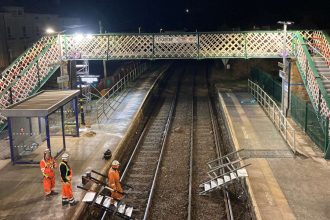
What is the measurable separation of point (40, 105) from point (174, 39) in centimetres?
955

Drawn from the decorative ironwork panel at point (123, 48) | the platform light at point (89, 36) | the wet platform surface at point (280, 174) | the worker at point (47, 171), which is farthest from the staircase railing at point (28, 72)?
the wet platform surface at point (280, 174)

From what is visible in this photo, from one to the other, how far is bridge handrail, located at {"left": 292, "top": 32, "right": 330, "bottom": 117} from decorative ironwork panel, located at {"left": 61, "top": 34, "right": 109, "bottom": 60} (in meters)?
9.93

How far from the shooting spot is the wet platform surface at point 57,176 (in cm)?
1187

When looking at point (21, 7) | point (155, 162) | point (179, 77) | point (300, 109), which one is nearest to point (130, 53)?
point (155, 162)

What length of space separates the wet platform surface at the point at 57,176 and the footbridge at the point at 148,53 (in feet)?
11.4

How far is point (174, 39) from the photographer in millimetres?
23000

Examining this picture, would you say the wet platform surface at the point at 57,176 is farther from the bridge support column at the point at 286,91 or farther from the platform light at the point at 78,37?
the bridge support column at the point at 286,91

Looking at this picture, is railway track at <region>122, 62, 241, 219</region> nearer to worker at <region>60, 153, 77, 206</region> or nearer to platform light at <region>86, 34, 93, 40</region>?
worker at <region>60, 153, 77, 206</region>

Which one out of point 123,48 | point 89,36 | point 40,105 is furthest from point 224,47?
point 40,105

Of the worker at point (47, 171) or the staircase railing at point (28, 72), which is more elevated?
the staircase railing at point (28, 72)

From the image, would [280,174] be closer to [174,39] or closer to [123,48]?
[174,39]

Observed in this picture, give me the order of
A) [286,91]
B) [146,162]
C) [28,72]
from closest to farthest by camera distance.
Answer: [146,162] → [28,72] → [286,91]

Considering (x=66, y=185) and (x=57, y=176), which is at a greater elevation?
(x=66, y=185)

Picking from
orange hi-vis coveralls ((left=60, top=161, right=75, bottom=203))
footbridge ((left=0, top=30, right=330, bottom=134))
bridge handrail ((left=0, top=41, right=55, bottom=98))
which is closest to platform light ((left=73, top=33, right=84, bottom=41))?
footbridge ((left=0, top=30, right=330, bottom=134))
